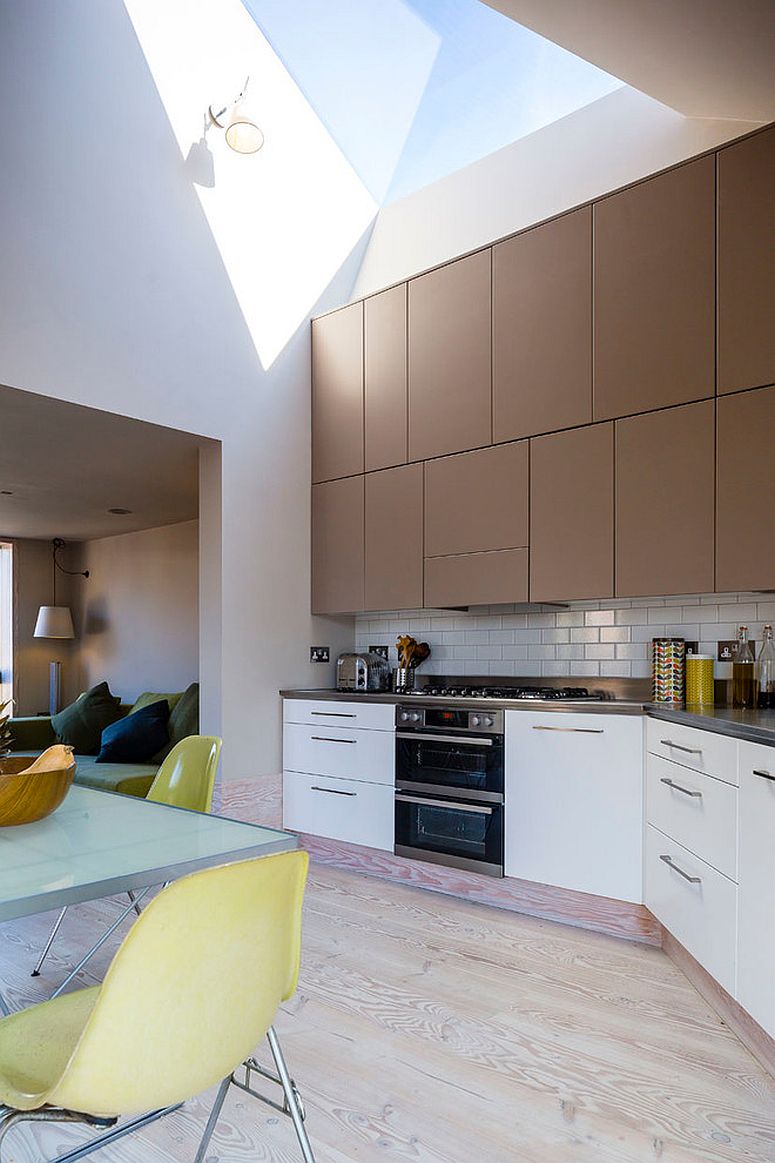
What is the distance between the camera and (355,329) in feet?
14.7

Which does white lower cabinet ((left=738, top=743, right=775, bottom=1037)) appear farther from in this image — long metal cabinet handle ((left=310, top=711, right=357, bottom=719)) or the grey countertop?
long metal cabinet handle ((left=310, top=711, right=357, bottom=719))

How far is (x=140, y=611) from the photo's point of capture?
713 centimetres

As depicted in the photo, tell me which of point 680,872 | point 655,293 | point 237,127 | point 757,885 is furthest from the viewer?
point 237,127

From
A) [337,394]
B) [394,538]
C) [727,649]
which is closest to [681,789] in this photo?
[727,649]

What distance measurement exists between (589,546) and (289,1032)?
2153 mm

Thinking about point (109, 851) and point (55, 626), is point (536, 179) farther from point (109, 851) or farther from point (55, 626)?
point (55, 626)

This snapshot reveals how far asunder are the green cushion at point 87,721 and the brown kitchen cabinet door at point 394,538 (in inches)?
103

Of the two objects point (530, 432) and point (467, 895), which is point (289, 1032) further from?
point (530, 432)

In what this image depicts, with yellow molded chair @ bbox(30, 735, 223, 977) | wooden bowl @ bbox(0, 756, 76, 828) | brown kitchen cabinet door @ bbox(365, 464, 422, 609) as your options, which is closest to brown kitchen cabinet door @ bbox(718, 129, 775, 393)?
brown kitchen cabinet door @ bbox(365, 464, 422, 609)

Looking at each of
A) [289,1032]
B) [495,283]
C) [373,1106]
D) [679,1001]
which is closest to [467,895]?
[679,1001]

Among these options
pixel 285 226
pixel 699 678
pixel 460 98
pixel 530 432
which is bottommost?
pixel 699 678

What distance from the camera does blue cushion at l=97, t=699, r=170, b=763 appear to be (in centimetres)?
514

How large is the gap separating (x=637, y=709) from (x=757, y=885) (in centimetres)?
98

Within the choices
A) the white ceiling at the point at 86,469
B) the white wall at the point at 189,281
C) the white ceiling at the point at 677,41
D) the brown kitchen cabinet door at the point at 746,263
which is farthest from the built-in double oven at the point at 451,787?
the white ceiling at the point at 677,41
